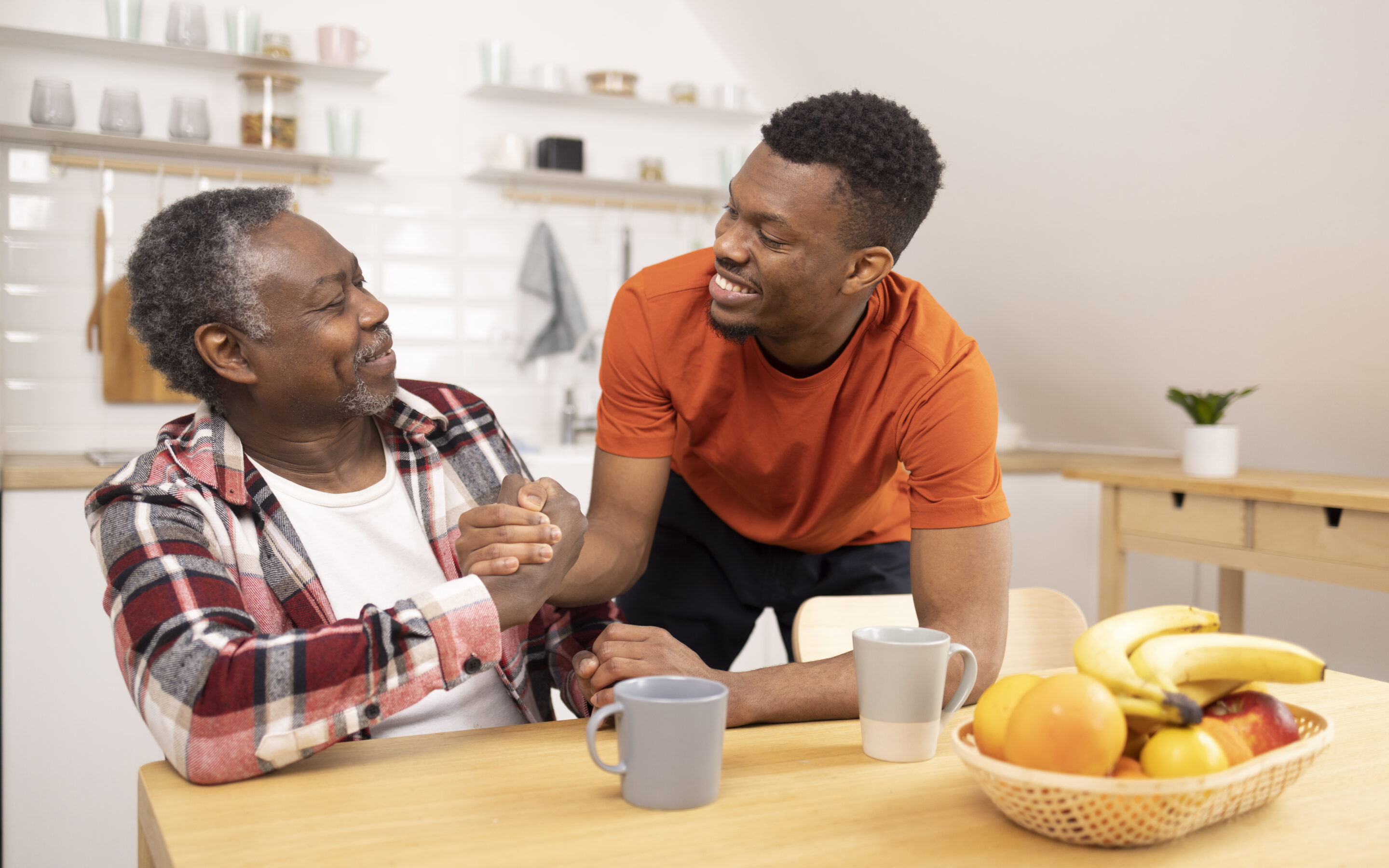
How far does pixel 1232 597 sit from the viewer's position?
9.36 feet

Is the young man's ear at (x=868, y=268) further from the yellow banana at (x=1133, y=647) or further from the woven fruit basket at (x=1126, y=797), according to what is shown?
the woven fruit basket at (x=1126, y=797)

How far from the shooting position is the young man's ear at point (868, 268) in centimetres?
136

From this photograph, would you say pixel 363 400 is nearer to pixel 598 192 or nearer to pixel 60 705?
pixel 60 705

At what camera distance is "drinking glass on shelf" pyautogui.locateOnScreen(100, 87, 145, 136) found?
9.02 feet

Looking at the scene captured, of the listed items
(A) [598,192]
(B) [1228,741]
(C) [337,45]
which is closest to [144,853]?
(B) [1228,741]

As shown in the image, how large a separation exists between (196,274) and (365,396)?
0.22 m

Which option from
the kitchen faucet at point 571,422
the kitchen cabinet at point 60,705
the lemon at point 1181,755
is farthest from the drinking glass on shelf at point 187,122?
the lemon at point 1181,755

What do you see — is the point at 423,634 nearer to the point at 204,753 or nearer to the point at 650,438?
the point at 204,753

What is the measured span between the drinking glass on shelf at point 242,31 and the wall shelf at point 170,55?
2cm

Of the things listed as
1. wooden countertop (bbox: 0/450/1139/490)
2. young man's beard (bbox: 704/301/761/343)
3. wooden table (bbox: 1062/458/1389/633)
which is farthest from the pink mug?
wooden table (bbox: 1062/458/1389/633)

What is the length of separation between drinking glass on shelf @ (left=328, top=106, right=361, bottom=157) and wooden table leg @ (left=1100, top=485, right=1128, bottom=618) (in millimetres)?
2217

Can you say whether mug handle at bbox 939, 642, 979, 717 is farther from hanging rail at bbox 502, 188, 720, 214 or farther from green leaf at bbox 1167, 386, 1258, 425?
hanging rail at bbox 502, 188, 720, 214

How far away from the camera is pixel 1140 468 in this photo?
2.91 metres

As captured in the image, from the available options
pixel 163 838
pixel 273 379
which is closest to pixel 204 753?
pixel 163 838
